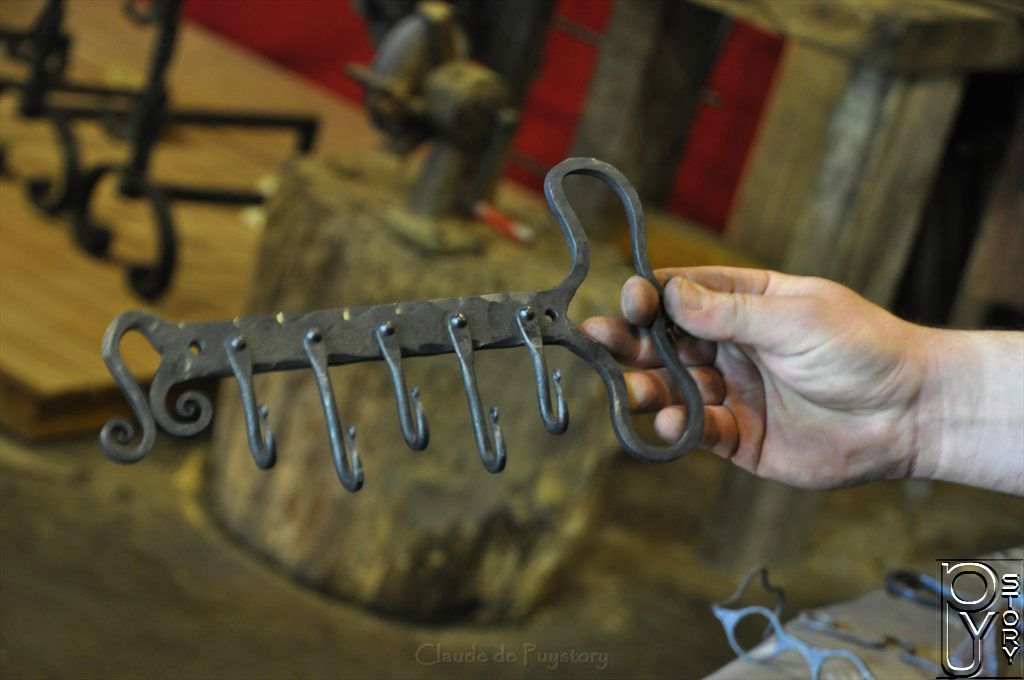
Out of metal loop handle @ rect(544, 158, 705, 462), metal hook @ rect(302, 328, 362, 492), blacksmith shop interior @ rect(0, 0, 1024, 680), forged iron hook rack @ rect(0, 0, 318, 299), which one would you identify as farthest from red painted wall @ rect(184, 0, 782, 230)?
metal hook @ rect(302, 328, 362, 492)

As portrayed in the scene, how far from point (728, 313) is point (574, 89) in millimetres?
1429

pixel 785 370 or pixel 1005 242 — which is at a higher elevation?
pixel 1005 242

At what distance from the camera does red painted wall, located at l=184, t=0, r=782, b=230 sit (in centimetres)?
203

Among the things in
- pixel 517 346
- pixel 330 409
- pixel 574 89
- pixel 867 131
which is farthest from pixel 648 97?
pixel 330 409

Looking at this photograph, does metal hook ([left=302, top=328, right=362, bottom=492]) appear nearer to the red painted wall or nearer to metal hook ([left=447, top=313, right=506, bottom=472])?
metal hook ([left=447, top=313, right=506, bottom=472])

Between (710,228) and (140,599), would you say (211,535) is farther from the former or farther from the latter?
(710,228)

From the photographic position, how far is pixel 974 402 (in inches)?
35.8

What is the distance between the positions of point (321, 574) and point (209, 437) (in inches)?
15.8

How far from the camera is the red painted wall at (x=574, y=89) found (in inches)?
79.7

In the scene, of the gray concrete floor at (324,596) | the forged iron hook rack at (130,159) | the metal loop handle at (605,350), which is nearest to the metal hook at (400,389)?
the metal loop handle at (605,350)

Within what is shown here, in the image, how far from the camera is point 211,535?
1648 mm

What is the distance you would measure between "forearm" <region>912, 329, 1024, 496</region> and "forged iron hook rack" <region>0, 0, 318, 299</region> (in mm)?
1400

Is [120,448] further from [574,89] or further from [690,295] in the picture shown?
[574,89]

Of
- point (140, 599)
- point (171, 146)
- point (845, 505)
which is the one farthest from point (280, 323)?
point (171, 146)
